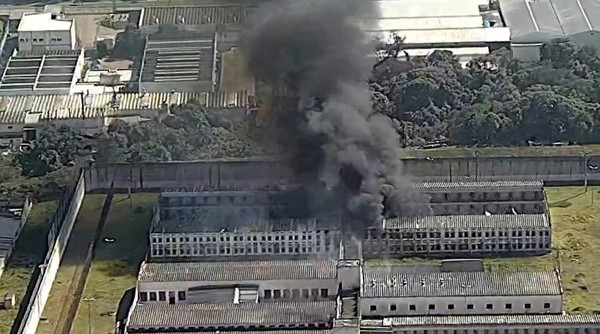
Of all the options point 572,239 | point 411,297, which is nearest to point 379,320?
point 411,297

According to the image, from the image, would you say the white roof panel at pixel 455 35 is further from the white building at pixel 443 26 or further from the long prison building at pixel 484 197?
the long prison building at pixel 484 197

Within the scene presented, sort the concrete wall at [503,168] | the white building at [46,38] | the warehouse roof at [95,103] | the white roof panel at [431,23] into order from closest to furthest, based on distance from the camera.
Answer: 1. the concrete wall at [503,168]
2. the warehouse roof at [95,103]
3. the white roof panel at [431,23]
4. the white building at [46,38]

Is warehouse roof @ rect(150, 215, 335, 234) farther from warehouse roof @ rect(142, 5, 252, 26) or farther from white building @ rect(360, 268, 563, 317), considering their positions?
warehouse roof @ rect(142, 5, 252, 26)

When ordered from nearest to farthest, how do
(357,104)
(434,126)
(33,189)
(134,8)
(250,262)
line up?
(250,262) → (357,104) → (33,189) → (434,126) → (134,8)

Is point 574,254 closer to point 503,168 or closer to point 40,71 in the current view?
point 503,168

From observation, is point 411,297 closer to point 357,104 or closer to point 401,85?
point 357,104

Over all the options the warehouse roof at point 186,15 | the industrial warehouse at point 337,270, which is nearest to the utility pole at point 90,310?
the industrial warehouse at point 337,270

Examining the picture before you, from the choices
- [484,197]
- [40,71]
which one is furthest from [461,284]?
[40,71]
